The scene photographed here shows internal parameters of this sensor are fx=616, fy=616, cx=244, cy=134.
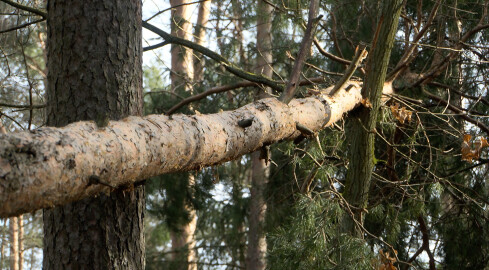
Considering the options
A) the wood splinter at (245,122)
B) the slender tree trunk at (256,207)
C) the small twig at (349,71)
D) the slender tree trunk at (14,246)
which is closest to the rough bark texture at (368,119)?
the small twig at (349,71)

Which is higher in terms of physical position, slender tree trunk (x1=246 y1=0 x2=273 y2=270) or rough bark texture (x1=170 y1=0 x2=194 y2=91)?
rough bark texture (x1=170 y1=0 x2=194 y2=91)

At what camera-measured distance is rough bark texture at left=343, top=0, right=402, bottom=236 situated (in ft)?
12.2

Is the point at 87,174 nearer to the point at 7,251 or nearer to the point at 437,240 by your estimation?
the point at 437,240

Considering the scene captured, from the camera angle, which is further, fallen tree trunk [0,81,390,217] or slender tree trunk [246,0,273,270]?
slender tree trunk [246,0,273,270]

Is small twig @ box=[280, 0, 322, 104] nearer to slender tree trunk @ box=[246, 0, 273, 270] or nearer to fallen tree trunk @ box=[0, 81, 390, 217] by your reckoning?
fallen tree trunk @ box=[0, 81, 390, 217]

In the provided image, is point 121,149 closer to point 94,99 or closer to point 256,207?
point 94,99

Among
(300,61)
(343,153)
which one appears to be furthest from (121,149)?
(343,153)

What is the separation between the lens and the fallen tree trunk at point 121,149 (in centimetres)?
150

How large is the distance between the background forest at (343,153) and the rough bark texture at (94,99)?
44 centimetres

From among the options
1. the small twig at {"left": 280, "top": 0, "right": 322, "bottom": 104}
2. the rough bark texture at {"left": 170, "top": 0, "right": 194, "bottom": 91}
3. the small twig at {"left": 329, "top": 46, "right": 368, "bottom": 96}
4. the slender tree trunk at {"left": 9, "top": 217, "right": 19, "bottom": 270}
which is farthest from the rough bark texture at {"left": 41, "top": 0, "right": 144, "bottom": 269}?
the slender tree trunk at {"left": 9, "top": 217, "right": 19, "bottom": 270}

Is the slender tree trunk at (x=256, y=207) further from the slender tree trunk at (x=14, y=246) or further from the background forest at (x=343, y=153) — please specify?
the slender tree trunk at (x=14, y=246)

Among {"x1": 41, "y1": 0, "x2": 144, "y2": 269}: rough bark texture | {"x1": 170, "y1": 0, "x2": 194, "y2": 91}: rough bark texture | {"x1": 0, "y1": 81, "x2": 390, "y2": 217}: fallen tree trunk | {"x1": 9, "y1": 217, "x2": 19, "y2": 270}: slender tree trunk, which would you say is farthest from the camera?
{"x1": 9, "y1": 217, "x2": 19, "y2": 270}: slender tree trunk

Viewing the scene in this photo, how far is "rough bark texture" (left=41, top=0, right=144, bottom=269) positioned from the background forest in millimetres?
436

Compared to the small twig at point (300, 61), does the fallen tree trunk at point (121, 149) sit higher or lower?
lower
